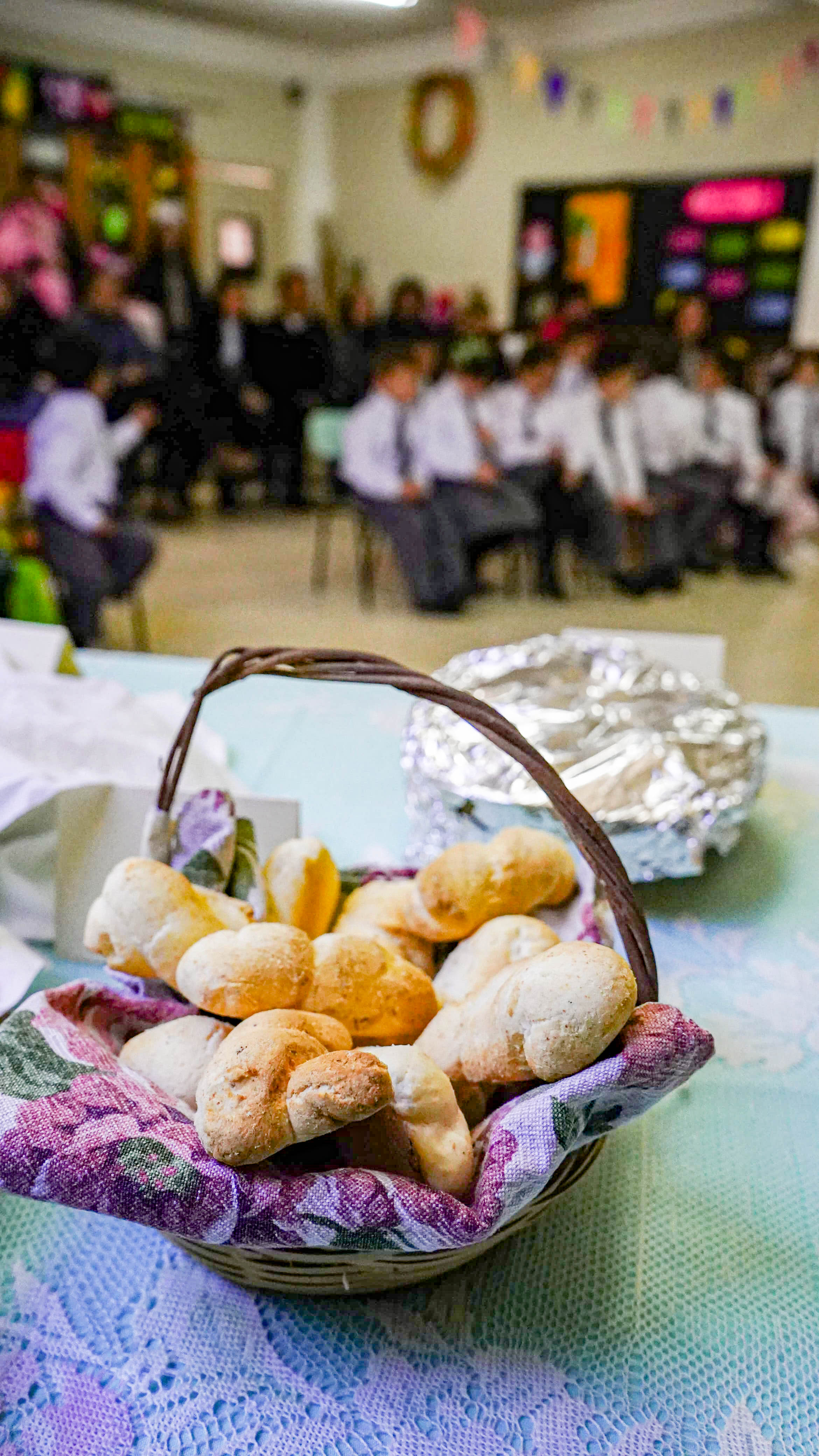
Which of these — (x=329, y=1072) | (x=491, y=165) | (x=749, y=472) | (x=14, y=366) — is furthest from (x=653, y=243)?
(x=329, y=1072)

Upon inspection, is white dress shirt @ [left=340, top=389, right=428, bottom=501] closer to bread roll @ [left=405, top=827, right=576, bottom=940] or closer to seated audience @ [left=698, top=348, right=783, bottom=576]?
seated audience @ [left=698, top=348, right=783, bottom=576]

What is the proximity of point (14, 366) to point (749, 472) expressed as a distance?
303cm

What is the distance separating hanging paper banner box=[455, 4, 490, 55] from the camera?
16.9 feet

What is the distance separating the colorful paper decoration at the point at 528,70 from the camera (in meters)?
5.62

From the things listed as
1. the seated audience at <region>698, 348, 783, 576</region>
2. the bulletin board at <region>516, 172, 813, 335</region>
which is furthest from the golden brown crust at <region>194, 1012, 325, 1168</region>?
the bulletin board at <region>516, 172, 813, 335</region>

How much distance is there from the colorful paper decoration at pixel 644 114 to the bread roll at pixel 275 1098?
250 inches

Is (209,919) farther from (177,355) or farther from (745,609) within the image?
(177,355)

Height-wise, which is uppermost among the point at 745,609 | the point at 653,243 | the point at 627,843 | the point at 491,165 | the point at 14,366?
the point at 491,165

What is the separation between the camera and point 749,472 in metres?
4.50

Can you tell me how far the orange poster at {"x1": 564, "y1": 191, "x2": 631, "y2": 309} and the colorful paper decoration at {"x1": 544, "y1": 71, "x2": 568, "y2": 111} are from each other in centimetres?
47

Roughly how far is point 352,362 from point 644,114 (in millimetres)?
2090

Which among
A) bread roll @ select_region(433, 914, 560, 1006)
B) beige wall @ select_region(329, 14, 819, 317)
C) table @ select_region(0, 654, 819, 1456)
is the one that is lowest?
table @ select_region(0, 654, 819, 1456)

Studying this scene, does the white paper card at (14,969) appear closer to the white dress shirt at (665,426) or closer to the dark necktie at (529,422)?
the dark necktie at (529,422)

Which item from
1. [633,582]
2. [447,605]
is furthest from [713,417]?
[447,605]
